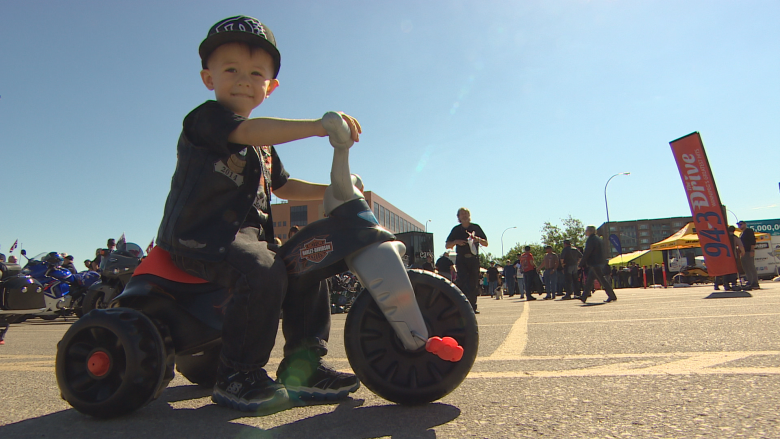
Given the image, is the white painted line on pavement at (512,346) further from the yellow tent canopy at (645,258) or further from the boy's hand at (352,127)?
the yellow tent canopy at (645,258)

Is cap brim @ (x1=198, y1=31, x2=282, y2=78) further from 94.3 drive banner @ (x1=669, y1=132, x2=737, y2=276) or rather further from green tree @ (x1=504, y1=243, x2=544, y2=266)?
green tree @ (x1=504, y1=243, x2=544, y2=266)

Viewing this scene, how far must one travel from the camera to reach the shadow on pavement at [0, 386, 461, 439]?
1562mm

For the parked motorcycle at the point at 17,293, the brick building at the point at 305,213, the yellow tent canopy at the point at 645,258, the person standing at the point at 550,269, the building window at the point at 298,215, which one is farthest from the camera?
the building window at the point at 298,215

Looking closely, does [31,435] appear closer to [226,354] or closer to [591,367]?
[226,354]

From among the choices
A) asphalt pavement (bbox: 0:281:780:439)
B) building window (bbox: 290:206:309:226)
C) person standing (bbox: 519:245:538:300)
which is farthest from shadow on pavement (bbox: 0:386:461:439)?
building window (bbox: 290:206:309:226)

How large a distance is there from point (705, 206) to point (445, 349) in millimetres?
12799

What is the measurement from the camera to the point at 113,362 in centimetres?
180

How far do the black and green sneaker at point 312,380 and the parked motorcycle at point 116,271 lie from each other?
22.4 ft

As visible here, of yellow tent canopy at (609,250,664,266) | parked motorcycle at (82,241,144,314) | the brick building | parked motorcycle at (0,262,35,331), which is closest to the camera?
parked motorcycle at (0,262,35,331)

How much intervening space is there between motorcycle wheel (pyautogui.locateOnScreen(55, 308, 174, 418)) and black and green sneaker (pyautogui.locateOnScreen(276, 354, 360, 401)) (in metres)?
0.45

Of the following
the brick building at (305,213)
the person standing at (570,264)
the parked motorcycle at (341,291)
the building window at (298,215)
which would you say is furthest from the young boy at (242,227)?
the building window at (298,215)

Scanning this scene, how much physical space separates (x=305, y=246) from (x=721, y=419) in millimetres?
1459

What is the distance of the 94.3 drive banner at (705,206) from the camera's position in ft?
38.7

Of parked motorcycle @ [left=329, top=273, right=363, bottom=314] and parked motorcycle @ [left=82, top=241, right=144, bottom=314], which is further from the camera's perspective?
parked motorcycle @ [left=329, top=273, right=363, bottom=314]
